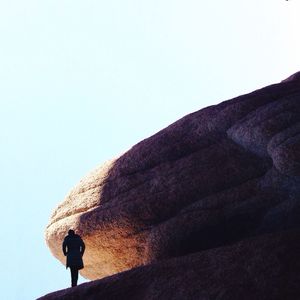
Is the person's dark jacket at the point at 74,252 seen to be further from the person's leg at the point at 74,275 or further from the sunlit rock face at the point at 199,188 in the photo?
the sunlit rock face at the point at 199,188

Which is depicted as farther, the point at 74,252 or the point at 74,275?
the point at 74,275

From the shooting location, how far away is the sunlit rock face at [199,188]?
21.2 meters

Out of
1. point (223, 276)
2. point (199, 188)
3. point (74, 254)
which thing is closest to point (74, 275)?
point (74, 254)

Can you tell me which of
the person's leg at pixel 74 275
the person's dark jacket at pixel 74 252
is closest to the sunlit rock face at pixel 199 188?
the person's dark jacket at pixel 74 252

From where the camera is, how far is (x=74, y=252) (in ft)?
72.2

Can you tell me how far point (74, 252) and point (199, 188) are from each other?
18.5 feet

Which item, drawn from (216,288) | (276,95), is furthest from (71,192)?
(216,288)

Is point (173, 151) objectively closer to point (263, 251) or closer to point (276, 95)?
point (276, 95)

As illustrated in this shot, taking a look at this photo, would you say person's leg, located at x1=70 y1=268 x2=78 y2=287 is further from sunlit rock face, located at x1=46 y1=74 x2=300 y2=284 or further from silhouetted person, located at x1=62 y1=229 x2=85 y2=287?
sunlit rock face, located at x1=46 y1=74 x2=300 y2=284

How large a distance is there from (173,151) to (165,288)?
8.77 metres

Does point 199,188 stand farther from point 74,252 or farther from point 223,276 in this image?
point 223,276

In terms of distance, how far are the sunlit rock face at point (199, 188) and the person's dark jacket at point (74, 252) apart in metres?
2.54

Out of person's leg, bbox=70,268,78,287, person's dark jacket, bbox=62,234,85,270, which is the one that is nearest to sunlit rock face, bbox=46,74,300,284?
person's dark jacket, bbox=62,234,85,270

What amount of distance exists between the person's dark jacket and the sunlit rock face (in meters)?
2.54
